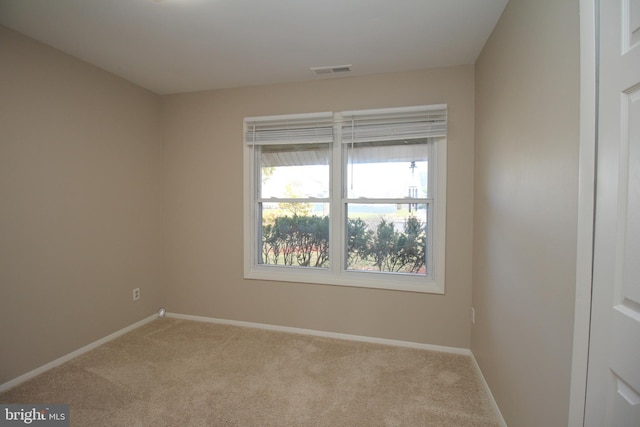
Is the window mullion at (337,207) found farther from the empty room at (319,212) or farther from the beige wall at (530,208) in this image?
the beige wall at (530,208)

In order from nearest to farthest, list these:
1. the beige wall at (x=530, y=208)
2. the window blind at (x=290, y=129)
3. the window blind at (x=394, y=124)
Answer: the beige wall at (x=530, y=208) → the window blind at (x=394, y=124) → the window blind at (x=290, y=129)

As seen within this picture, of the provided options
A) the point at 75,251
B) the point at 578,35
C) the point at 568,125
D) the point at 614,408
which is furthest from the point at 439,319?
the point at 75,251

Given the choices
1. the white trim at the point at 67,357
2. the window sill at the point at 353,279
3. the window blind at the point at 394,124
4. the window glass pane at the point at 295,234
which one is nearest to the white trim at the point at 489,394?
the window sill at the point at 353,279

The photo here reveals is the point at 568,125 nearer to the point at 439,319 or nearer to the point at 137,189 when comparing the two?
the point at 439,319

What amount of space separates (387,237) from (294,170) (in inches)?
46.3

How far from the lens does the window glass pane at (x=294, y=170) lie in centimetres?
288

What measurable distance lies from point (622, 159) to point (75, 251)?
11.2ft

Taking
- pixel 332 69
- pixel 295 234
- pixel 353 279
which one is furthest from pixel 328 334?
pixel 332 69

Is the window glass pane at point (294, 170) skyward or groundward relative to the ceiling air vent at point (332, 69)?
groundward

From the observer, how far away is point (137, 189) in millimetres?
2977

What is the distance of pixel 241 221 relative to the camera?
3014 millimetres

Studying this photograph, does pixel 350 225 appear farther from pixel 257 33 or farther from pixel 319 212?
pixel 257 33

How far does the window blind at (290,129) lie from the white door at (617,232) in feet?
6.71

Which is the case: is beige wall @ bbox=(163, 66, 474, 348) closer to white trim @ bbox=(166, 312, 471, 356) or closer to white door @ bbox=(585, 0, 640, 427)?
white trim @ bbox=(166, 312, 471, 356)
